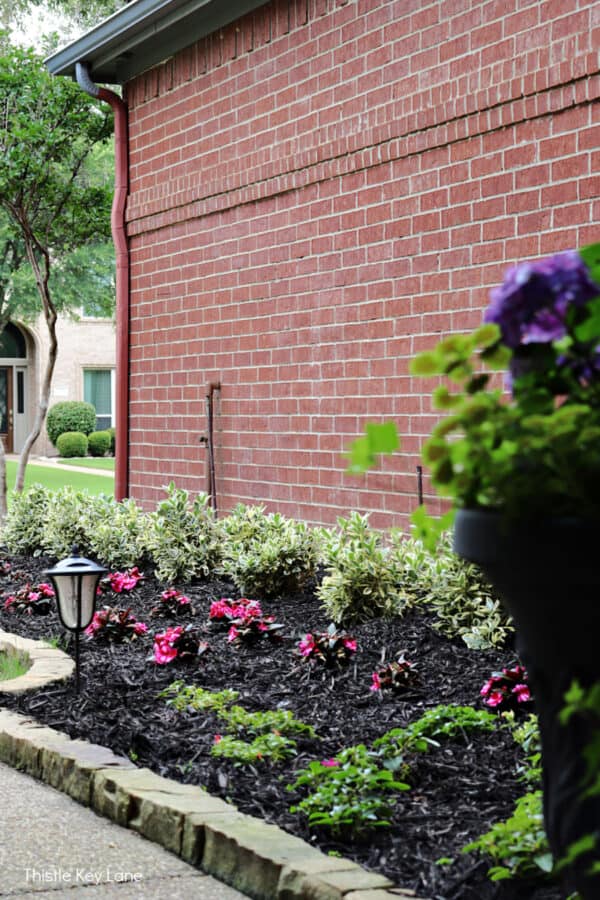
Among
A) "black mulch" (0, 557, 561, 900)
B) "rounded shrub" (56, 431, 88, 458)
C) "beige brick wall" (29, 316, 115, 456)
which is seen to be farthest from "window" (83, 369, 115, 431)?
"black mulch" (0, 557, 561, 900)

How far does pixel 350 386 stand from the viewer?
8914mm

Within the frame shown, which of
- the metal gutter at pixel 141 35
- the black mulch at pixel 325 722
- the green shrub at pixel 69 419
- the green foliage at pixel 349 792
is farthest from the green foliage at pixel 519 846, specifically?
the green shrub at pixel 69 419

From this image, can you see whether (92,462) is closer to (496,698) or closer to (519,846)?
(496,698)

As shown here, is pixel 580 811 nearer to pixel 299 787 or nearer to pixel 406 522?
pixel 299 787

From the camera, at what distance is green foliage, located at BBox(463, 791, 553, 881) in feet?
10.7

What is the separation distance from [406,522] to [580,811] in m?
6.10

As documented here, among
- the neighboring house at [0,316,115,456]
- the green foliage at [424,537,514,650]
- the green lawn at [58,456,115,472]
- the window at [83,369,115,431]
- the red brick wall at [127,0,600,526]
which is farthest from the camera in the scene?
the window at [83,369,115,431]

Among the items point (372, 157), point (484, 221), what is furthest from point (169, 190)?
point (484, 221)

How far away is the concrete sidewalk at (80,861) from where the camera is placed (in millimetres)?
3674

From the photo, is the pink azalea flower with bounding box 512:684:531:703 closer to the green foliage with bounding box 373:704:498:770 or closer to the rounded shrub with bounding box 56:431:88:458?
the green foliage with bounding box 373:704:498:770

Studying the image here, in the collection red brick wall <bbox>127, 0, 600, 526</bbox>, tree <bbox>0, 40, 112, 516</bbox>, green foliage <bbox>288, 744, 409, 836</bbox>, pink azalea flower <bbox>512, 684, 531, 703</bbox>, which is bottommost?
green foliage <bbox>288, 744, 409, 836</bbox>

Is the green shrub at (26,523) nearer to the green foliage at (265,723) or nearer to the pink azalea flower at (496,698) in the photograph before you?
the green foliage at (265,723)

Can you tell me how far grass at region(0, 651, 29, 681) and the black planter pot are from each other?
4.41 metres

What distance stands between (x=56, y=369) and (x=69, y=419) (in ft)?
7.99
